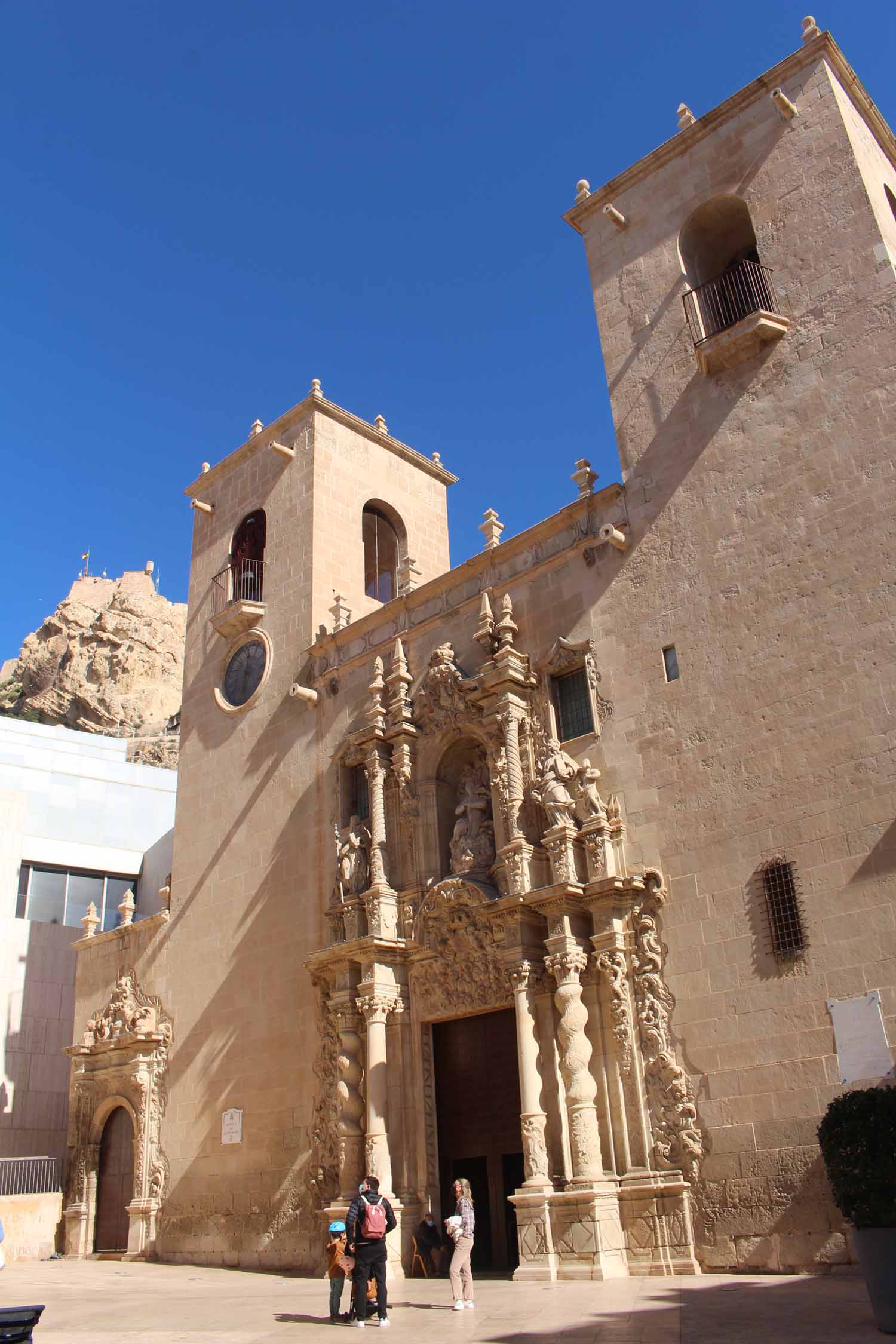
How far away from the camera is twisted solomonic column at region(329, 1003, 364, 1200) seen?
16.9m

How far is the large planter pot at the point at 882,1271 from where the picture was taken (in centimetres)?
807

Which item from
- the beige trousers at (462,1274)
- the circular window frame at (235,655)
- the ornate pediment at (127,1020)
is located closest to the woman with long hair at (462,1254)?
the beige trousers at (462,1274)

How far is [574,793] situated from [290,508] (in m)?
10.8

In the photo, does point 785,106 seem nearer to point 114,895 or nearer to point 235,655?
point 235,655

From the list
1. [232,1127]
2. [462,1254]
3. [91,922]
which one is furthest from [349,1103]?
[91,922]

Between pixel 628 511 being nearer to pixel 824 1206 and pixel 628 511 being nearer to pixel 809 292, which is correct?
pixel 809 292

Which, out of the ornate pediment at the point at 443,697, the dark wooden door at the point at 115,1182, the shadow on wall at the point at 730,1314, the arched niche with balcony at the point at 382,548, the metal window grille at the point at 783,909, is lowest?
the shadow on wall at the point at 730,1314

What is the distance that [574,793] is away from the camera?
1598 centimetres

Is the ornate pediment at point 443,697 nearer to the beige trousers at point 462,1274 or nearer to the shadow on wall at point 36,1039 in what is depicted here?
the beige trousers at point 462,1274

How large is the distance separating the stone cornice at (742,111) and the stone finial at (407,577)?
6779mm

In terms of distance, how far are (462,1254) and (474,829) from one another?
6.74m

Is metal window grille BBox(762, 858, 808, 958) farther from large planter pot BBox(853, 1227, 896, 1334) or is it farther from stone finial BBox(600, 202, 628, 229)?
stone finial BBox(600, 202, 628, 229)

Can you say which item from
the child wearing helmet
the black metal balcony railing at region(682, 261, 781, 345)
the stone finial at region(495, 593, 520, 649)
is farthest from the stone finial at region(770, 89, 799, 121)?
the child wearing helmet

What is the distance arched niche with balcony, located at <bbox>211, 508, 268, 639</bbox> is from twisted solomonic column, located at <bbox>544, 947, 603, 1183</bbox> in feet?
37.5
